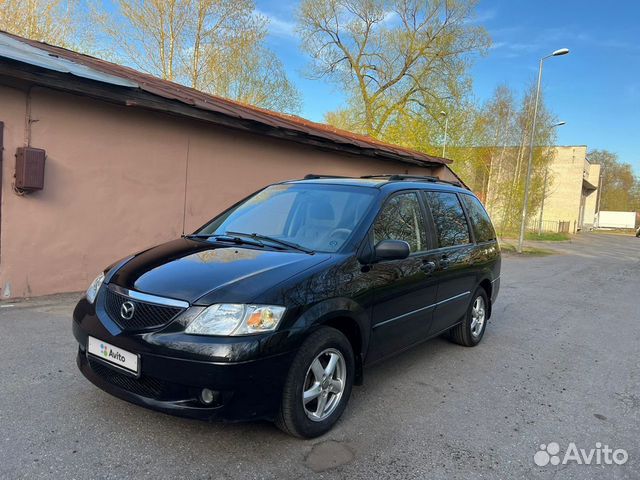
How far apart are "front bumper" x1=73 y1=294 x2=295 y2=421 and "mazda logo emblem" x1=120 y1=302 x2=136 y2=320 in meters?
0.12

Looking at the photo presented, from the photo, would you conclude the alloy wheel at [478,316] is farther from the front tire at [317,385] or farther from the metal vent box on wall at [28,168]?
the metal vent box on wall at [28,168]

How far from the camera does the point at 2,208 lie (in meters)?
6.04

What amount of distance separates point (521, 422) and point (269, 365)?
6.85ft

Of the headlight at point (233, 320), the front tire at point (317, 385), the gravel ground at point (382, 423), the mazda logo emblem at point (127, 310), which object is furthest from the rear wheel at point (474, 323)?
the mazda logo emblem at point (127, 310)

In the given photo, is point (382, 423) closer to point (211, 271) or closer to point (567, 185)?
point (211, 271)

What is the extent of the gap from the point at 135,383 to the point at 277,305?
3.14 ft

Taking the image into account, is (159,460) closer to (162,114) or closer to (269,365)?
(269,365)

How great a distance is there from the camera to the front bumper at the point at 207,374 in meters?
2.59

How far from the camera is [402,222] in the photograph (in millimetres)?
4055

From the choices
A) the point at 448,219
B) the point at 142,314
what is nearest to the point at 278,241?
the point at 142,314

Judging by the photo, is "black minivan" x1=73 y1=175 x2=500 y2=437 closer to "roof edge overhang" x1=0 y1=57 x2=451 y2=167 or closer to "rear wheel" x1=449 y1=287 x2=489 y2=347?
"rear wheel" x1=449 y1=287 x2=489 y2=347

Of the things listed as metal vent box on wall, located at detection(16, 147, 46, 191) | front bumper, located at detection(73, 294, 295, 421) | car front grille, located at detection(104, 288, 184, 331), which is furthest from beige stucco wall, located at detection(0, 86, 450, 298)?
front bumper, located at detection(73, 294, 295, 421)

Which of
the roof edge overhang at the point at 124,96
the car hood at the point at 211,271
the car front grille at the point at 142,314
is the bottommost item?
the car front grille at the point at 142,314

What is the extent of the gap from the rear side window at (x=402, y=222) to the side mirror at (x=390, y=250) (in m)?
0.17
